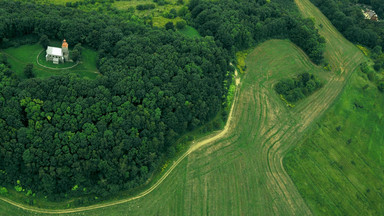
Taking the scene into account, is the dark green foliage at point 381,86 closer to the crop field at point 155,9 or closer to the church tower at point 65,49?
the crop field at point 155,9

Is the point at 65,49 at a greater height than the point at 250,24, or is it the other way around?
the point at 250,24

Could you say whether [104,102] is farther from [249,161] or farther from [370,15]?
[370,15]

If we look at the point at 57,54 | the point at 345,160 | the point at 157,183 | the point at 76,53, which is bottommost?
the point at 157,183

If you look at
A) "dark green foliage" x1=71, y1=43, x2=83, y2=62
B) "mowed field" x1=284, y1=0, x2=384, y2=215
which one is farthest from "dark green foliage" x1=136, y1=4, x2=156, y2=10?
"mowed field" x1=284, y1=0, x2=384, y2=215

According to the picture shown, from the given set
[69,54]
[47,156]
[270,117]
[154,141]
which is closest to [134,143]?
[154,141]

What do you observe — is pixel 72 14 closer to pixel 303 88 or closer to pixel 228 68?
pixel 228 68

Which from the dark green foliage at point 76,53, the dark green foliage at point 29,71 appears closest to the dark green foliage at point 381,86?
the dark green foliage at point 76,53

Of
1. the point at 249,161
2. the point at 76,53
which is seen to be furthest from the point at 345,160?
the point at 76,53
